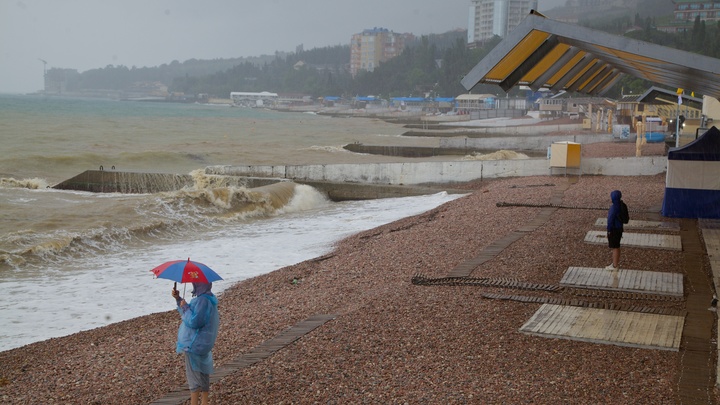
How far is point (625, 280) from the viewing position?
32.4 ft

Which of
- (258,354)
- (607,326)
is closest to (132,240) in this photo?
(258,354)

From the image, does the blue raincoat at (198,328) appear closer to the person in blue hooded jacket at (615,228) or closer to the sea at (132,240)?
the sea at (132,240)

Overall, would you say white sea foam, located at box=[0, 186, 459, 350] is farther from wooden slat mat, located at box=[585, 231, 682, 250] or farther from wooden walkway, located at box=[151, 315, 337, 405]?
wooden slat mat, located at box=[585, 231, 682, 250]

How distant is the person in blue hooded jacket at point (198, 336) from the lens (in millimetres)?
6043

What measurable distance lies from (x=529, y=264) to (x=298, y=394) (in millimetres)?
5612

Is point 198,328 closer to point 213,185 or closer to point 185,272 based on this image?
point 185,272

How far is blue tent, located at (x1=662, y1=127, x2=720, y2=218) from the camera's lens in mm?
14320

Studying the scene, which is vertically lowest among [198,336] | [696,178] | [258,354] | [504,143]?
[258,354]

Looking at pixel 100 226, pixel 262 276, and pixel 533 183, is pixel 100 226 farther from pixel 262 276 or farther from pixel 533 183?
pixel 533 183

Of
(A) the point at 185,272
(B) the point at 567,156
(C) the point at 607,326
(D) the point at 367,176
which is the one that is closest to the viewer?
(A) the point at 185,272

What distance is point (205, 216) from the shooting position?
21500 millimetres

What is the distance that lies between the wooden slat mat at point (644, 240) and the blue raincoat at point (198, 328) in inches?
322

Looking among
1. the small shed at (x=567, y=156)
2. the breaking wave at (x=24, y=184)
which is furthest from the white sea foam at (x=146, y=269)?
the breaking wave at (x=24, y=184)

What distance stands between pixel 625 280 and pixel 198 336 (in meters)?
6.19
